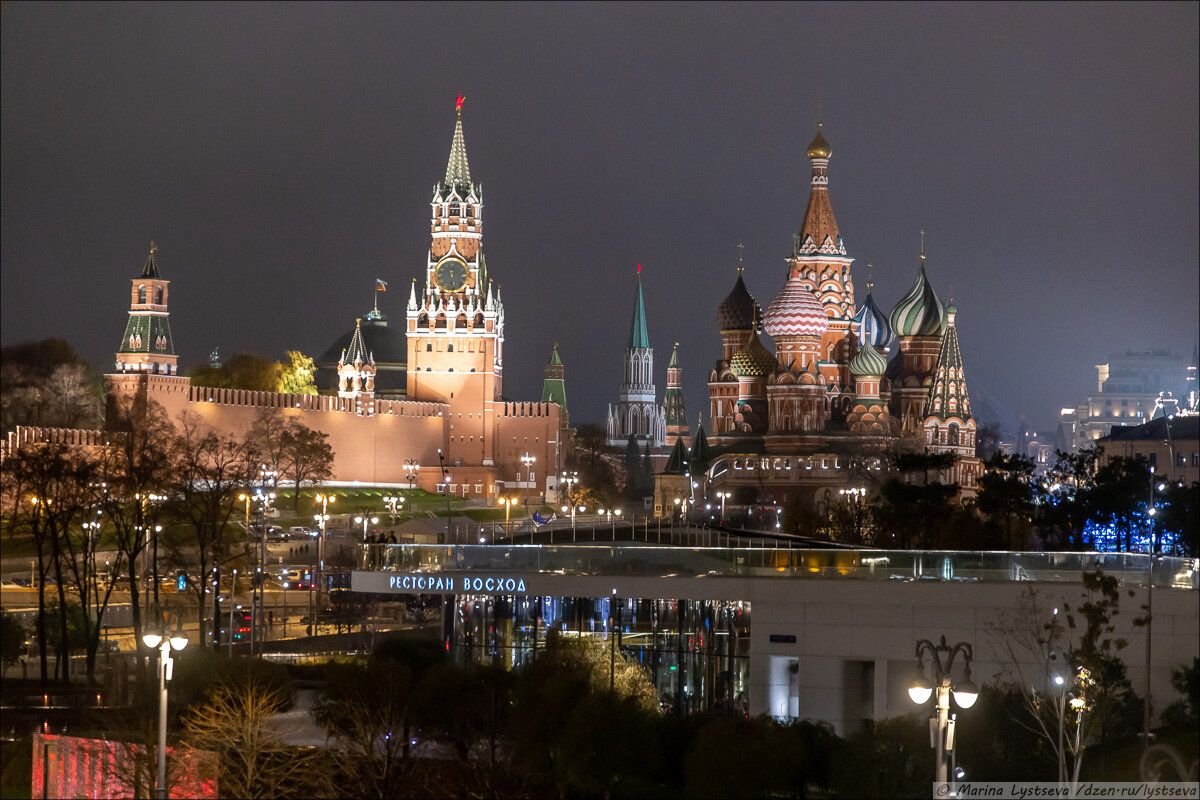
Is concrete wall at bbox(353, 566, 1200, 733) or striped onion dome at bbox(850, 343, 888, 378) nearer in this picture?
concrete wall at bbox(353, 566, 1200, 733)

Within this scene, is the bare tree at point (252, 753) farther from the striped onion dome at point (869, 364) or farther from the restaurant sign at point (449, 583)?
the striped onion dome at point (869, 364)

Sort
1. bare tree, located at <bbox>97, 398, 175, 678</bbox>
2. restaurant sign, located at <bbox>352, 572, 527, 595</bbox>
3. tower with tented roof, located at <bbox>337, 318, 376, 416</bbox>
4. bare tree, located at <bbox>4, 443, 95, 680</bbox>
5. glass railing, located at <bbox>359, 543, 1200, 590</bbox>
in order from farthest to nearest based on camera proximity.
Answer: tower with tented roof, located at <bbox>337, 318, 376, 416</bbox>
bare tree, located at <bbox>97, 398, 175, 678</bbox>
bare tree, located at <bbox>4, 443, 95, 680</bbox>
restaurant sign, located at <bbox>352, 572, 527, 595</bbox>
glass railing, located at <bbox>359, 543, 1200, 590</bbox>

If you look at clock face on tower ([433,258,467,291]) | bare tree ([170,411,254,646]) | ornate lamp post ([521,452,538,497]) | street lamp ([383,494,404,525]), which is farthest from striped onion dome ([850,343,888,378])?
clock face on tower ([433,258,467,291])

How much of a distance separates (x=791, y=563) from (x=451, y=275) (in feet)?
341

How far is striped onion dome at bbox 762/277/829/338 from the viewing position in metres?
103

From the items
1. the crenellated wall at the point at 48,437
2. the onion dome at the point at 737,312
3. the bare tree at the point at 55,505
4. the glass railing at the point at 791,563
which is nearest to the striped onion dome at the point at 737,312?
the onion dome at the point at 737,312

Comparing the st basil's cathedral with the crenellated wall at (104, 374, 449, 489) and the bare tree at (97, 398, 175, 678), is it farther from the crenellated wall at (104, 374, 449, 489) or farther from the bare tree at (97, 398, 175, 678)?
the bare tree at (97, 398, 175, 678)

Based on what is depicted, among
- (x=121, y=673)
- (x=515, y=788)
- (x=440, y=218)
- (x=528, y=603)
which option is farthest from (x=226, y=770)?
(x=440, y=218)

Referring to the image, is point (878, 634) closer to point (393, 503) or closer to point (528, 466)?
point (393, 503)

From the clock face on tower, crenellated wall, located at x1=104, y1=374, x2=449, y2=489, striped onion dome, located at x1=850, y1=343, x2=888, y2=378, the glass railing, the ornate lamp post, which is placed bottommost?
the glass railing

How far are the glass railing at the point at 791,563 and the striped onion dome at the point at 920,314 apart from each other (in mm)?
71597

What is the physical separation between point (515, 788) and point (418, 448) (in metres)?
97.3

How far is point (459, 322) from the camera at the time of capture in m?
136

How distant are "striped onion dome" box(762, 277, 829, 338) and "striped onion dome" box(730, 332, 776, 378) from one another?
360 cm
